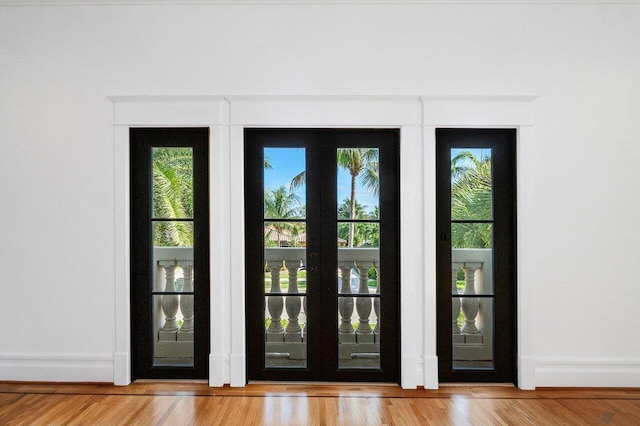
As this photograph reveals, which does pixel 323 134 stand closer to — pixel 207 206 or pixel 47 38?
pixel 207 206

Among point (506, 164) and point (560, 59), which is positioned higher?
point (560, 59)

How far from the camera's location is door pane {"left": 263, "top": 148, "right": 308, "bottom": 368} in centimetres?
345

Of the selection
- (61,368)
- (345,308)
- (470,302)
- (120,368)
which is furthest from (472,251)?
(61,368)

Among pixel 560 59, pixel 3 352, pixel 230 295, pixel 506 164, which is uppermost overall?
pixel 560 59

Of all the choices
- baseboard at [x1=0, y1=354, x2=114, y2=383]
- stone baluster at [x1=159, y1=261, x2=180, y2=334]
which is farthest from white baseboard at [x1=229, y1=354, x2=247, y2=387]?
baseboard at [x1=0, y1=354, x2=114, y2=383]

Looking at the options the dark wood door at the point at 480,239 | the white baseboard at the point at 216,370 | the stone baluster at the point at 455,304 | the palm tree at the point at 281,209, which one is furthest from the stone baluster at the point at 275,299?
the stone baluster at the point at 455,304

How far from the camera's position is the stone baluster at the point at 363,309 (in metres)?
3.48

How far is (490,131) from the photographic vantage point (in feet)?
11.1

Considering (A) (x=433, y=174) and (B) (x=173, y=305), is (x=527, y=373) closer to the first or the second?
(A) (x=433, y=174)

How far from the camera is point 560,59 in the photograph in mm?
3332

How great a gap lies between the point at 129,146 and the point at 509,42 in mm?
3241

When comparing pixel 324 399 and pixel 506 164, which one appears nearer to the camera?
pixel 324 399

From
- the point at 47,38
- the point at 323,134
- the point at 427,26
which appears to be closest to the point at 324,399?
the point at 323,134

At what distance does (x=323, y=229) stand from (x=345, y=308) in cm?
72
